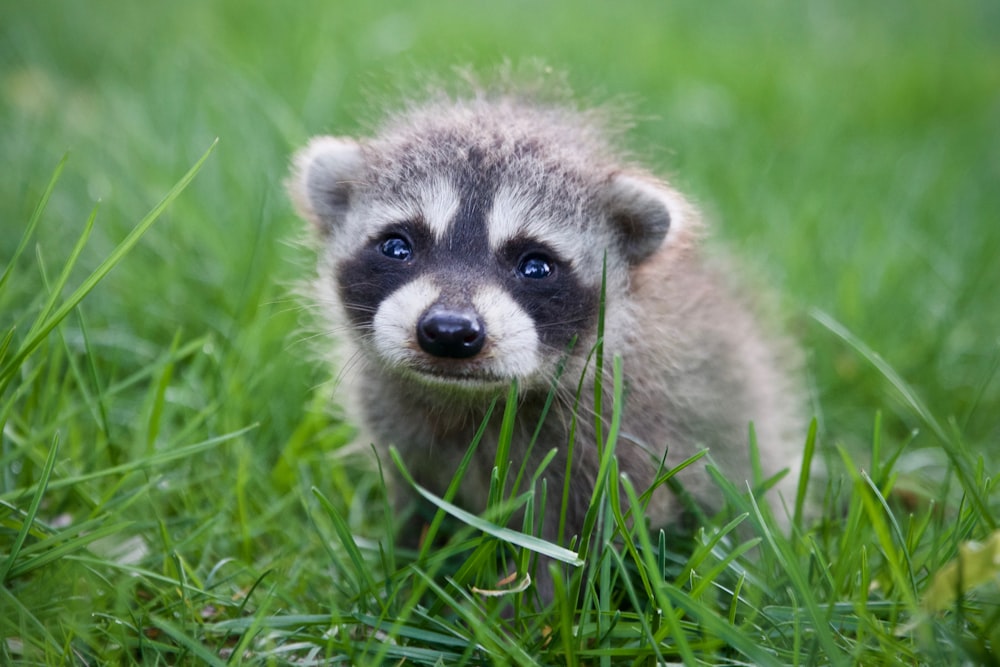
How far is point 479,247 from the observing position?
11.2 ft

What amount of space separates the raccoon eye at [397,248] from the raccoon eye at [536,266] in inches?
17.2

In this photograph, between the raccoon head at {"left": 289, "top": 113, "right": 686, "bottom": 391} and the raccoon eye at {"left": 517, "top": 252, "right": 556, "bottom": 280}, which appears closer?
the raccoon head at {"left": 289, "top": 113, "right": 686, "bottom": 391}

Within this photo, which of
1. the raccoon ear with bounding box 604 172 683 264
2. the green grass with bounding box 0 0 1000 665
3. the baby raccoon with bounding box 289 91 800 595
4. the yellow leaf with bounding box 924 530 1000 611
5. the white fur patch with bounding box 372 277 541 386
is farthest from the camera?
the raccoon ear with bounding box 604 172 683 264

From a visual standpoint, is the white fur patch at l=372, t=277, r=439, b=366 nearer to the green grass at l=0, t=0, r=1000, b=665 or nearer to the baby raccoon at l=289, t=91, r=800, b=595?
the baby raccoon at l=289, t=91, r=800, b=595

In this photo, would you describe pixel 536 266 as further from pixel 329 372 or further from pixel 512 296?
pixel 329 372

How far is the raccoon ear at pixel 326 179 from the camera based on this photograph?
3947 millimetres

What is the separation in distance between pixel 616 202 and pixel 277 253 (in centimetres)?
240

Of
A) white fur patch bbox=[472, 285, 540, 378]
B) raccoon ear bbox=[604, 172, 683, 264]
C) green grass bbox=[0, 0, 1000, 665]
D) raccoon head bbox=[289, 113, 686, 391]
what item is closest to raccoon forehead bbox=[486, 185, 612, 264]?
raccoon head bbox=[289, 113, 686, 391]

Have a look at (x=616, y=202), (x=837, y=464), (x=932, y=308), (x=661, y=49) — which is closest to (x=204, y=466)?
(x=616, y=202)

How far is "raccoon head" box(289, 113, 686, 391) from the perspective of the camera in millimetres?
3262

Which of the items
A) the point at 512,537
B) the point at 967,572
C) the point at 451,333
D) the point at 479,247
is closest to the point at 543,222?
the point at 479,247

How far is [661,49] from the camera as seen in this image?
9227 mm

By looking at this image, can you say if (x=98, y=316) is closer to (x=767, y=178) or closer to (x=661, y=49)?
(x=767, y=178)

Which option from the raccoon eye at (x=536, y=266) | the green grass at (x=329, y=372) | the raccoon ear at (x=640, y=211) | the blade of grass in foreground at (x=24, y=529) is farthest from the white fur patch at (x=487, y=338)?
the blade of grass in foreground at (x=24, y=529)
